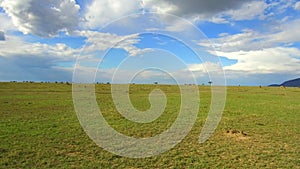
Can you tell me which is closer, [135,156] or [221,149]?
[135,156]

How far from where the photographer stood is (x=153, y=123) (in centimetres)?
1944

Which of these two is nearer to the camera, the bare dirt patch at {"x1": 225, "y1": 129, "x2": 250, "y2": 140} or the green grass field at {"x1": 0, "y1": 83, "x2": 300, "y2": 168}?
the green grass field at {"x1": 0, "y1": 83, "x2": 300, "y2": 168}

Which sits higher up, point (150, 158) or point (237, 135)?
point (237, 135)

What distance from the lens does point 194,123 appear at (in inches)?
773

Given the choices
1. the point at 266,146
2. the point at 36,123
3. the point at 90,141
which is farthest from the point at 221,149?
the point at 36,123

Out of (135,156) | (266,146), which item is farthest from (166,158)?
(266,146)

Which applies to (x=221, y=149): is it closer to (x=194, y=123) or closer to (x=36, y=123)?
(x=194, y=123)

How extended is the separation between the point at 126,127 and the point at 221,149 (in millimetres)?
Result: 6759

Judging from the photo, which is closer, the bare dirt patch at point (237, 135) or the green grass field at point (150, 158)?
the green grass field at point (150, 158)

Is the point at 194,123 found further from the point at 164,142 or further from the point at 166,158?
the point at 166,158

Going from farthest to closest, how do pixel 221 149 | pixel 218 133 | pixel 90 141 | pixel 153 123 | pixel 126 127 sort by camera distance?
pixel 153 123 → pixel 126 127 → pixel 218 133 → pixel 90 141 → pixel 221 149

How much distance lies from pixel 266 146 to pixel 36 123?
13.4m

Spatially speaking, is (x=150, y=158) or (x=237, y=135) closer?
(x=150, y=158)

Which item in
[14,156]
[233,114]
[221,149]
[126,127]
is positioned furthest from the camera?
[233,114]
